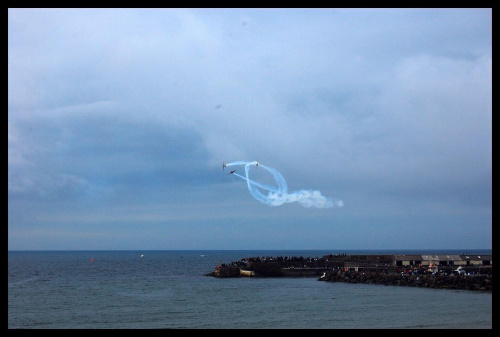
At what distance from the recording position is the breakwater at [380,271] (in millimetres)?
72000

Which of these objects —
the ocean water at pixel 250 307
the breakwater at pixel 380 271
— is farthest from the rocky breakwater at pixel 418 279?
the ocean water at pixel 250 307

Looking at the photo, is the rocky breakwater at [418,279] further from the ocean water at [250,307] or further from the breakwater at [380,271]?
the ocean water at [250,307]

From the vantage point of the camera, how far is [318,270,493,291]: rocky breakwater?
6793 centimetres

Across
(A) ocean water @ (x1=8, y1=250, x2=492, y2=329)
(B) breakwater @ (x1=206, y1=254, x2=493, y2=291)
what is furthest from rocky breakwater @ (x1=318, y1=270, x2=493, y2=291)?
(A) ocean water @ (x1=8, y1=250, x2=492, y2=329)

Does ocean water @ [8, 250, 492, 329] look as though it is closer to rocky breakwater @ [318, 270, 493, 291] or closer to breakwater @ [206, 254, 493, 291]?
rocky breakwater @ [318, 270, 493, 291]

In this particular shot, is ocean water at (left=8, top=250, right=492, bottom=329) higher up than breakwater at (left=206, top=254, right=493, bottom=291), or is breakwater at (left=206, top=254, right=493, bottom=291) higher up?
breakwater at (left=206, top=254, right=493, bottom=291)
